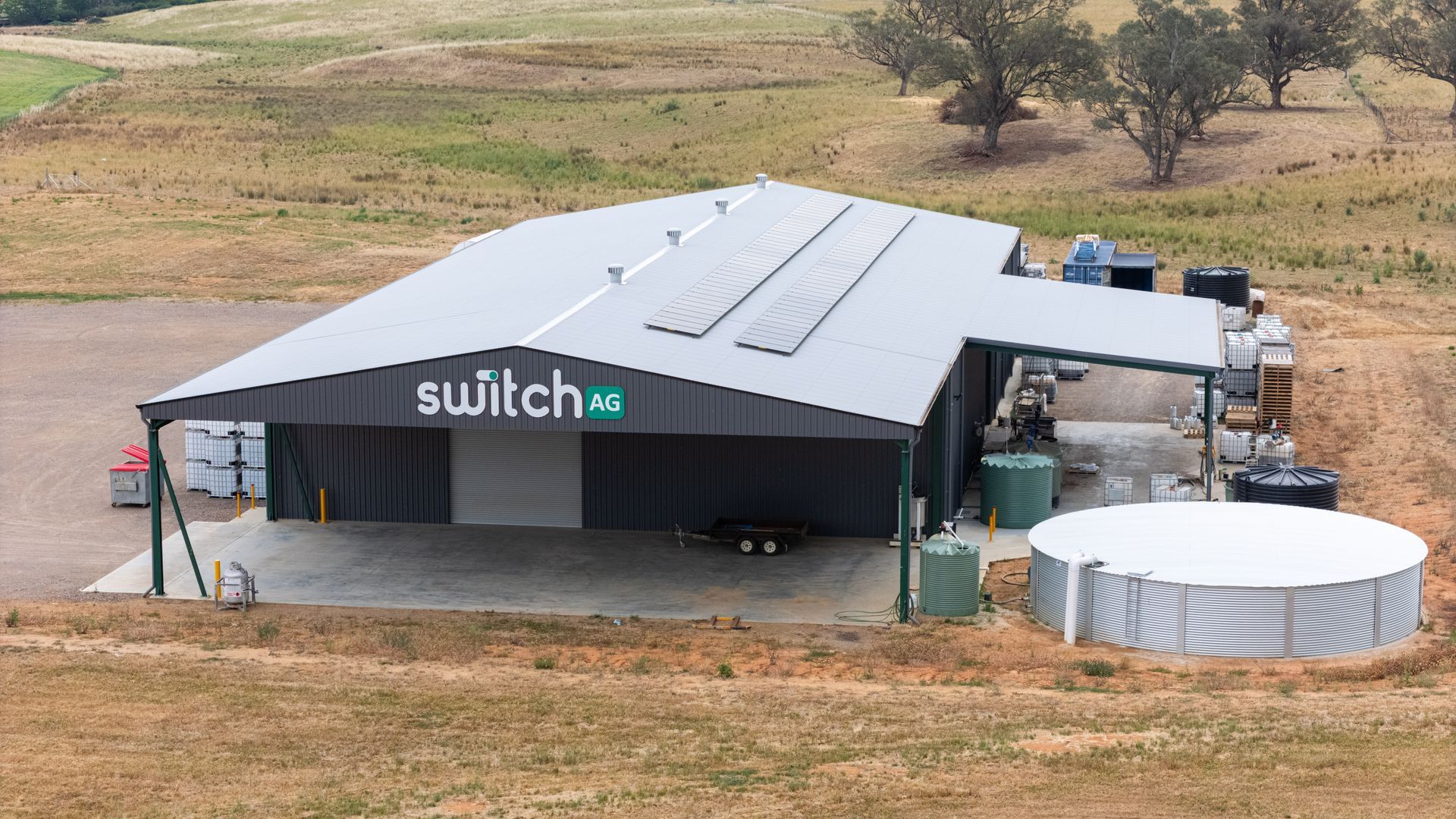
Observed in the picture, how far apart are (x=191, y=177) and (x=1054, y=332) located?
56581 mm

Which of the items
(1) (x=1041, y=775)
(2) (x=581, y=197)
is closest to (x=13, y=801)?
(1) (x=1041, y=775)

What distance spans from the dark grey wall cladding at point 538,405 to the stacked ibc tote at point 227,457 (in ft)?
22.6

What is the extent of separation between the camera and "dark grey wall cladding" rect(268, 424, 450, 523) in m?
32.1

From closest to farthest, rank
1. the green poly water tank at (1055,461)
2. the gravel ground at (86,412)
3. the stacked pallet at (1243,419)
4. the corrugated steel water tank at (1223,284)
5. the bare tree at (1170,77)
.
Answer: the gravel ground at (86,412), the green poly water tank at (1055,461), the stacked pallet at (1243,419), the corrugated steel water tank at (1223,284), the bare tree at (1170,77)

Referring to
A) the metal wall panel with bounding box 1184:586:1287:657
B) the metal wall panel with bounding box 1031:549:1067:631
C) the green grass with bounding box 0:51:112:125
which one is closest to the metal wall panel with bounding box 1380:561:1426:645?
the metal wall panel with bounding box 1184:586:1287:657

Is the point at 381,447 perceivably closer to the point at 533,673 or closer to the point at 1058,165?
the point at 533,673

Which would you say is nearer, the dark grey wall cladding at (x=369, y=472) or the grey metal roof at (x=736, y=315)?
the grey metal roof at (x=736, y=315)

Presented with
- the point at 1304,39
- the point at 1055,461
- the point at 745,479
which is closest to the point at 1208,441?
the point at 1055,461

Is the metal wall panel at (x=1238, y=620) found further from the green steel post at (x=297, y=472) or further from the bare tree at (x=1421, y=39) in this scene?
the bare tree at (x=1421, y=39)

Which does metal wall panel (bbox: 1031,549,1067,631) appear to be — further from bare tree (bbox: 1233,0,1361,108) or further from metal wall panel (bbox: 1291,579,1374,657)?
bare tree (bbox: 1233,0,1361,108)

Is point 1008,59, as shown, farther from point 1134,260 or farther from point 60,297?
point 60,297

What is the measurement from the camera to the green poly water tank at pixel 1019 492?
31641mm

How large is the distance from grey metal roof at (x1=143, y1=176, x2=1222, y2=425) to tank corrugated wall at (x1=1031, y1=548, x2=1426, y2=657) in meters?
4.09

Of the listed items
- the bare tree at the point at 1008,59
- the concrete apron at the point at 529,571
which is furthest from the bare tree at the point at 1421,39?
the concrete apron at the point at 529,571
